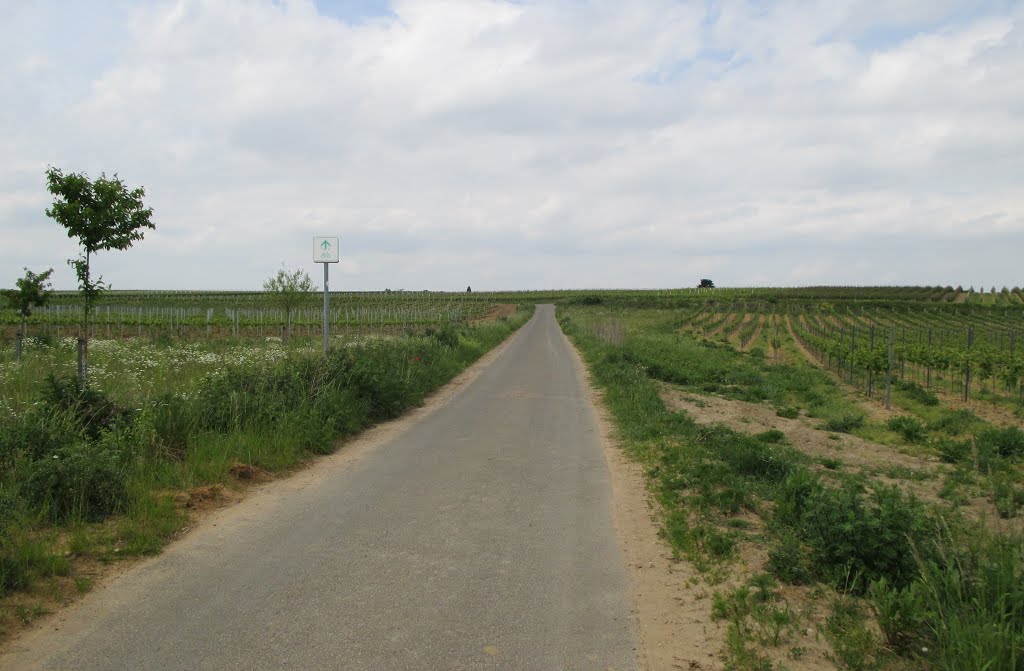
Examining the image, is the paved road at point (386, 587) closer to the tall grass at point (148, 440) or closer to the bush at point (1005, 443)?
→ the tall grass at point (148, 440)

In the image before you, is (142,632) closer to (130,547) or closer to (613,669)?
(130,547)

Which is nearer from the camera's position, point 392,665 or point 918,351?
point 392,665

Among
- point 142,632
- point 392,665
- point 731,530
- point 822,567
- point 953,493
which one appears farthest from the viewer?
point 953,493

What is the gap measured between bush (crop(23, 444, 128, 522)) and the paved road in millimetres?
918

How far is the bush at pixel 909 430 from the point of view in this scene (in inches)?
500

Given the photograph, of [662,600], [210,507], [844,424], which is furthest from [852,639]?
[844,424]

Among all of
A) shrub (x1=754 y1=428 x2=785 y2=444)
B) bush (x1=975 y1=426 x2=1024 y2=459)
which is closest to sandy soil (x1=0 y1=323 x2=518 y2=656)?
shrub (x1=754 y1=428 x2=785 y2=444)

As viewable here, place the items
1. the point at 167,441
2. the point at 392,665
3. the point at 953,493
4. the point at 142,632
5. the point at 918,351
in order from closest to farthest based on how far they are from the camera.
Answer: the point at 392,665 → the point at 142,632 → the point at 953,493 → the point at 167,441 → the point at 918,351

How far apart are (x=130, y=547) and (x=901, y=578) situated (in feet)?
18.5

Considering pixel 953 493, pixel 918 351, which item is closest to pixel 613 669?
pixel 953 493

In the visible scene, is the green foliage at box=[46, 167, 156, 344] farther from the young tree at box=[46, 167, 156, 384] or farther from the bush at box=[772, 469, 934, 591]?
the bush at box=[772, 469, 934, 591]

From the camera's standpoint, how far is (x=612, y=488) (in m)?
7.74

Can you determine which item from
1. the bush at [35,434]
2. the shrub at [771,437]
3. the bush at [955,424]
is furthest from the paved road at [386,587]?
the bush at [955,424]

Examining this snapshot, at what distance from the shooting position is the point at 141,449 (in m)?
7.29
